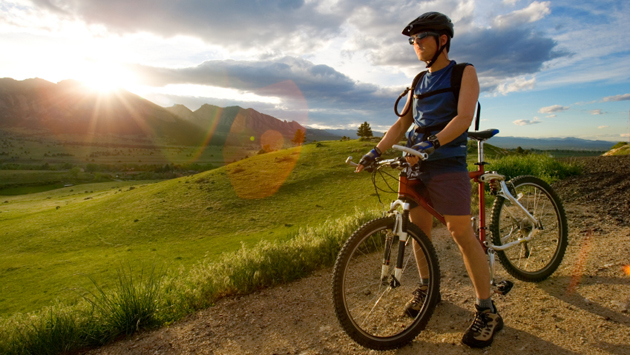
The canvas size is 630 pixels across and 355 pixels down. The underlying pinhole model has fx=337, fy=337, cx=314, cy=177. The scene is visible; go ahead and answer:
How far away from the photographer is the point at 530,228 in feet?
13.8

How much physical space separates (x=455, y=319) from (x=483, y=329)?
45 cm

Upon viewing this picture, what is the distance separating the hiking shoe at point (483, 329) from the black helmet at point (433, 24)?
257 centimetres

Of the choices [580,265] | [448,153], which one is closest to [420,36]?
[448,153]

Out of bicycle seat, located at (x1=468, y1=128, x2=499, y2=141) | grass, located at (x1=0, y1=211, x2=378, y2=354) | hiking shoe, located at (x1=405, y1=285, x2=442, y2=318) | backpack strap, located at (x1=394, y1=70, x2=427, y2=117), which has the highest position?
backpack strap, located at (x1=394, y1=70, x2=427, y2=117)

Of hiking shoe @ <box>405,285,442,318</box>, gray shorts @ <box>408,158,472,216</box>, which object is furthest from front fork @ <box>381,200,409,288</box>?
hiking shoe @ <box>405,285,442,318</box>

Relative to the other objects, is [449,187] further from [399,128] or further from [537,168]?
[537,168]

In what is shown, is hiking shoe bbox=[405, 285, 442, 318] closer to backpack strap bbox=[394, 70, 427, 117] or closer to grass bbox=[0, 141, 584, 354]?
backpack strap bbox=[394, 70, 427, 117]

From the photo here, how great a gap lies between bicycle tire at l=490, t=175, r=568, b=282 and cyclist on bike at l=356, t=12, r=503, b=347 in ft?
3.14

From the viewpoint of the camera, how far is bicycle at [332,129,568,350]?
9.62 ft

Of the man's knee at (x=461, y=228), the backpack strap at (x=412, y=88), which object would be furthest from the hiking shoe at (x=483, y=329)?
the backpack strap at (x=412, y=88)

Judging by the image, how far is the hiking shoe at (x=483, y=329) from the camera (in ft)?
9.61

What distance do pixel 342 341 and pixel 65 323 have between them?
10.1 ft

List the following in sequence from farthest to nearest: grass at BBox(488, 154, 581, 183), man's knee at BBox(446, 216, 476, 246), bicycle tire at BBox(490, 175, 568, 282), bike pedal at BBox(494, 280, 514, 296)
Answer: grass at BBox(488, 154, 581, 183)
bicycle tire at BBox(490, 175, 568, 282)
bike pedal at BBox(494, 280, 514, 296)
man's knee at BBox(446, 216, 476, 246)

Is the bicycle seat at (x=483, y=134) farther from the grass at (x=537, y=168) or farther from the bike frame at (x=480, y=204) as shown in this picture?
the grass at (x=537, y=168)
